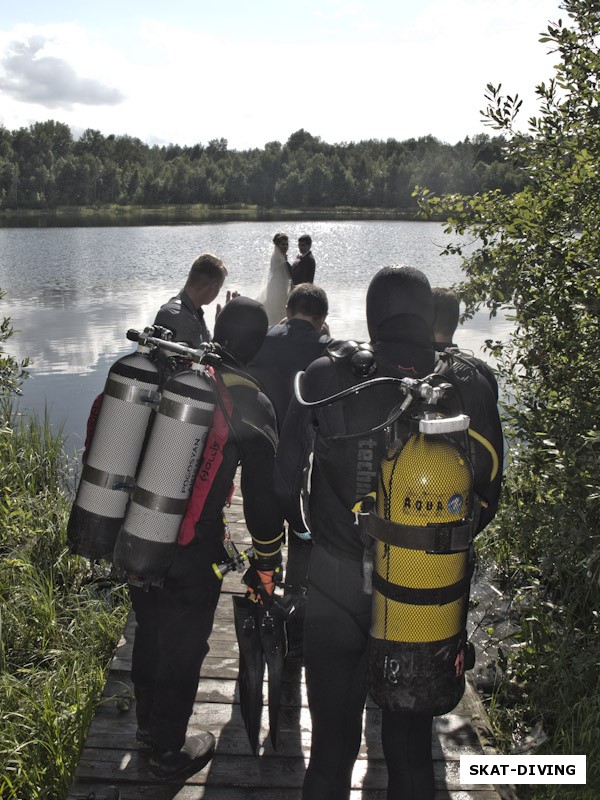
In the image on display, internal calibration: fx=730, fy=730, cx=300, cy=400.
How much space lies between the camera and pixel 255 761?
128 inches

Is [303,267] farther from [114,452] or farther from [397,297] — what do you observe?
[397,297]

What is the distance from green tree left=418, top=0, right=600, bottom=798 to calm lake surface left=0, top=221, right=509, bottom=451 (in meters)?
0.81

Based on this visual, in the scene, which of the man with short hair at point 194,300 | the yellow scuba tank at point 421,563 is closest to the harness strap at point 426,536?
the yellow scuba tank at point 421,563

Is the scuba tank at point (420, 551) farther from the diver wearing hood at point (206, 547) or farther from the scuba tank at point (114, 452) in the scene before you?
the scuba tank at point (114, 452)

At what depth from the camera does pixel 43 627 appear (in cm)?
518

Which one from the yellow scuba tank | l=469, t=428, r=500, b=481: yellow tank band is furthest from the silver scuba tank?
l=469, t=428, r=500, b=481: yellow tank band

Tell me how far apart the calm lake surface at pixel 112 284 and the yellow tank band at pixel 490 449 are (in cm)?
292

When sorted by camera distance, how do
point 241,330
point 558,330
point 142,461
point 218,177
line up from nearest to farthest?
point 142,461 → point 241,330 → point 558,330 → point 218,177

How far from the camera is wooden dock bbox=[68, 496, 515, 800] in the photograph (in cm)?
308

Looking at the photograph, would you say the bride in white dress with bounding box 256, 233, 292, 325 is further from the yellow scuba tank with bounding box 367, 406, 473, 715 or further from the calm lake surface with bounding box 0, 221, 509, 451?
the yellow scuba tank with bounding box 367, 406, 473, 715

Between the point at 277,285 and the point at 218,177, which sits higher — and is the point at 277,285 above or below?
below

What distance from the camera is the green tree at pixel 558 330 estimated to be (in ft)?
12.4

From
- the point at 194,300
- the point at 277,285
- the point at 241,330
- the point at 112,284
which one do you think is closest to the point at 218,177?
the point at 112,284

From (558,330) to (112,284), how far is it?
21188mm
